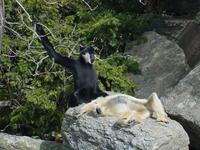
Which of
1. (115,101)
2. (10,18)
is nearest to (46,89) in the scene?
(10,18)

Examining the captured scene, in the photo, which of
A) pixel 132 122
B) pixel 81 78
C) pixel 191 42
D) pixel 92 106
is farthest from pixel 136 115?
pixel 191 42

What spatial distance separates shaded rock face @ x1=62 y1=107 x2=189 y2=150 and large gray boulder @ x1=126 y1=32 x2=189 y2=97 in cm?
224

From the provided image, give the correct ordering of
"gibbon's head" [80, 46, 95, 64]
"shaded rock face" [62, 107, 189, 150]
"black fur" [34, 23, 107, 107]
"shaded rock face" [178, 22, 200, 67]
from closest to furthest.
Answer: "shaded rock face" [62, 107, 189, 150]
"gibbon's head" [80, 46, 95, 64]
"black fur" [34, 23, 107, 107]
"shaded rock face" [178, 22, 200, 67]

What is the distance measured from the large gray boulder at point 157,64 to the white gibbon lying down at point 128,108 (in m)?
2.09

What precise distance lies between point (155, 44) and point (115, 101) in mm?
3744

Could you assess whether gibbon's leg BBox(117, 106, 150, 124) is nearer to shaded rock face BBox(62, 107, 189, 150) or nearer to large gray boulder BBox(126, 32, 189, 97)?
shaded rock face BBox(62, 107, 189, 150)

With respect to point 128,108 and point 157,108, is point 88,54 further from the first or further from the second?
point 157,108

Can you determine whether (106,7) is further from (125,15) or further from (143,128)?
(143,128)

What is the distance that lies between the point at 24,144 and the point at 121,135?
2.12 metres

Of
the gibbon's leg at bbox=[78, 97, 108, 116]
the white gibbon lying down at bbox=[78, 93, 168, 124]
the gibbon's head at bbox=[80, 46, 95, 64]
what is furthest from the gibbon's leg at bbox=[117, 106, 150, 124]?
the gibbon's head at bbox=[80, 46, 95, 64]

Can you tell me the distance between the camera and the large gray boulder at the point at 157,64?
32.2 ft

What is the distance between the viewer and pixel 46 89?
964 centimetres

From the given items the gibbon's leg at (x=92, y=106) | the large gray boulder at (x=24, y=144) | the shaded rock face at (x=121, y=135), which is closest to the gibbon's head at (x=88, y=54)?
the gibbon's leg at (x=92, y=106)

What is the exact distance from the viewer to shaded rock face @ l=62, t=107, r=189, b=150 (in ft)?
22.9
